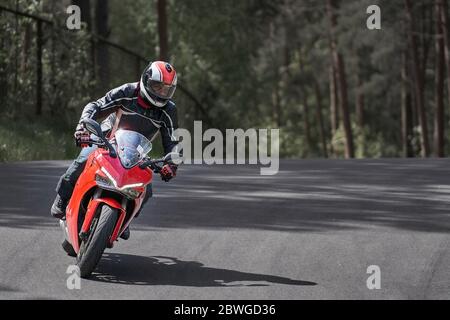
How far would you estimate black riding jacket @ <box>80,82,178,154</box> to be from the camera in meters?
10.8

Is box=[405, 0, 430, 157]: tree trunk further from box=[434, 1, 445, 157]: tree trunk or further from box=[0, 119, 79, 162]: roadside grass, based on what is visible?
box=[0, 119, 79, 162]: roadside grass

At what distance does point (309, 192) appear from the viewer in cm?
1571

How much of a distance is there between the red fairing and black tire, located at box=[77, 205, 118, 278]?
8cm

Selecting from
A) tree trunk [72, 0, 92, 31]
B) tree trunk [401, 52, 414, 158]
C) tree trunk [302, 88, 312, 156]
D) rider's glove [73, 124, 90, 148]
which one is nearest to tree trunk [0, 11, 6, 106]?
tree trunk [72, 0, 92, 31]

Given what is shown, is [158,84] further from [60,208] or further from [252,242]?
[252,242]

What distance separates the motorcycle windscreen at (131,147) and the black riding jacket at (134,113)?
0.29 metres

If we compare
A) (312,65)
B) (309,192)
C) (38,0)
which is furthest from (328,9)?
(309,192)

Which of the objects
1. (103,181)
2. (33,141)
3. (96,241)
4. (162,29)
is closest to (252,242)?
(103,181)

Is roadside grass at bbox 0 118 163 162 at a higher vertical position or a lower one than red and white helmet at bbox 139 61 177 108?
lower

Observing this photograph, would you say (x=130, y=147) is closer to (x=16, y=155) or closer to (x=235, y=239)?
(x=235, y=239)

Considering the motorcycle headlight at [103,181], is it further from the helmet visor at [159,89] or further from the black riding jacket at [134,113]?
the helmet visor at [159,89]

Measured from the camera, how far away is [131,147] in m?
10.3

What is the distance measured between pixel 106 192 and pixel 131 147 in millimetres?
405
